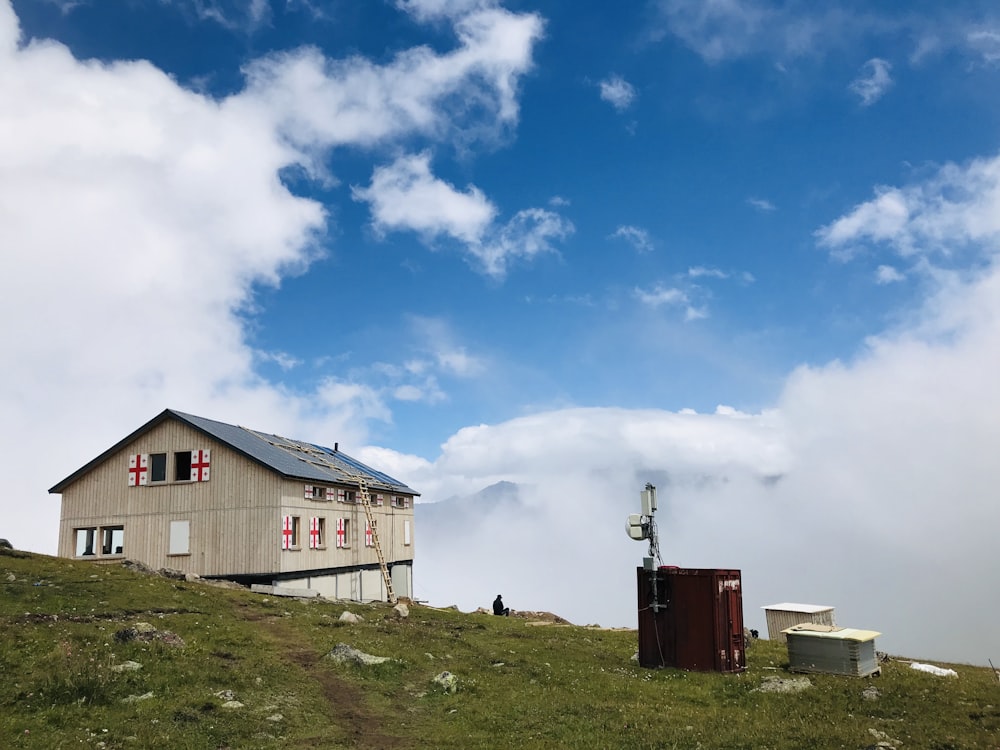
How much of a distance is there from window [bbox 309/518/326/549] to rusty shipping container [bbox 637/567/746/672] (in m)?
27.5

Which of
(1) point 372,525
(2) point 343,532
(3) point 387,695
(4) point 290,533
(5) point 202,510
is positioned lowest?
(3) point 387,695

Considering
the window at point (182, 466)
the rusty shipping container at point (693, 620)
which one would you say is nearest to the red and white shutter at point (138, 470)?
the window at point (182, 466)

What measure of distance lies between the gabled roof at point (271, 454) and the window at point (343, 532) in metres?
2.59

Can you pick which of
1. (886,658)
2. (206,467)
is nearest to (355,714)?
(886,658)

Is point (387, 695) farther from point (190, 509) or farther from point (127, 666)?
point (190, 509)

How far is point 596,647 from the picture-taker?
30.6 metres

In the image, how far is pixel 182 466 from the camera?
46781mm

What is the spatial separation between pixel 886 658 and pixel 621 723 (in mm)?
18032

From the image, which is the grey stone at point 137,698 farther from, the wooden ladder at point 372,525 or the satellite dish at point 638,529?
the wooden ladder at point 372,525

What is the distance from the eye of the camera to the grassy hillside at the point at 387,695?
639 inches

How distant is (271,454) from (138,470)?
8041mm

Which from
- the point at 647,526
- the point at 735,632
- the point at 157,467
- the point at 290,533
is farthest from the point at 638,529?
the point at 157,467

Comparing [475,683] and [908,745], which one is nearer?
[908,745]

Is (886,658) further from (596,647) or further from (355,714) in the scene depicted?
(355,714)
